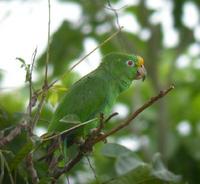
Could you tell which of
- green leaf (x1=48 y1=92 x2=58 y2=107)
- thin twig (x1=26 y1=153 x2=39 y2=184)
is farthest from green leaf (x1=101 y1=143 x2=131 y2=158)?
thin twig (x1=26 y1=153 x2=39 y2=184)

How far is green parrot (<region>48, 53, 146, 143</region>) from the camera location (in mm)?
3398

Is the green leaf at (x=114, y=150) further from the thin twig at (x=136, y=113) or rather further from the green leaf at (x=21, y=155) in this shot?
the green leaf at (x=21, y=155)

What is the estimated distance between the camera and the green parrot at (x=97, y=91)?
340 cm

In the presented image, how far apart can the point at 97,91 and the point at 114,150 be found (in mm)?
405

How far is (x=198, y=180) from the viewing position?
15.5 feet

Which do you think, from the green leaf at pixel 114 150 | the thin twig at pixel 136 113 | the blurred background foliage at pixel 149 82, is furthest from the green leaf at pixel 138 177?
the blurred background foliage at pixel 149 82

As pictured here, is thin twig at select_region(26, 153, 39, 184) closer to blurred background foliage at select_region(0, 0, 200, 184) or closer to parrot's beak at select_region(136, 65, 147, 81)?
parrot's beak at select_region(136, 65, 147, 81)

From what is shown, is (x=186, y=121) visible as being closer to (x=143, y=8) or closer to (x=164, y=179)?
(x=143, y=8)

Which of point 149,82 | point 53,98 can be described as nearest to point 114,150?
point 53,98

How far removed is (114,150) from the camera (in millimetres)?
3473

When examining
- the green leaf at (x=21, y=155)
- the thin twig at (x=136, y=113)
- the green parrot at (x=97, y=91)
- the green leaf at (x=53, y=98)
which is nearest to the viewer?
the thin twig at (x=136, y=113)

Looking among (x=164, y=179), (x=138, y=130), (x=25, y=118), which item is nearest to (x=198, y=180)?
(x=138, y=130)

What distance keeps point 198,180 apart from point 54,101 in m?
1.86

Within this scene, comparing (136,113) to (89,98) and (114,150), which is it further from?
(89,98)
